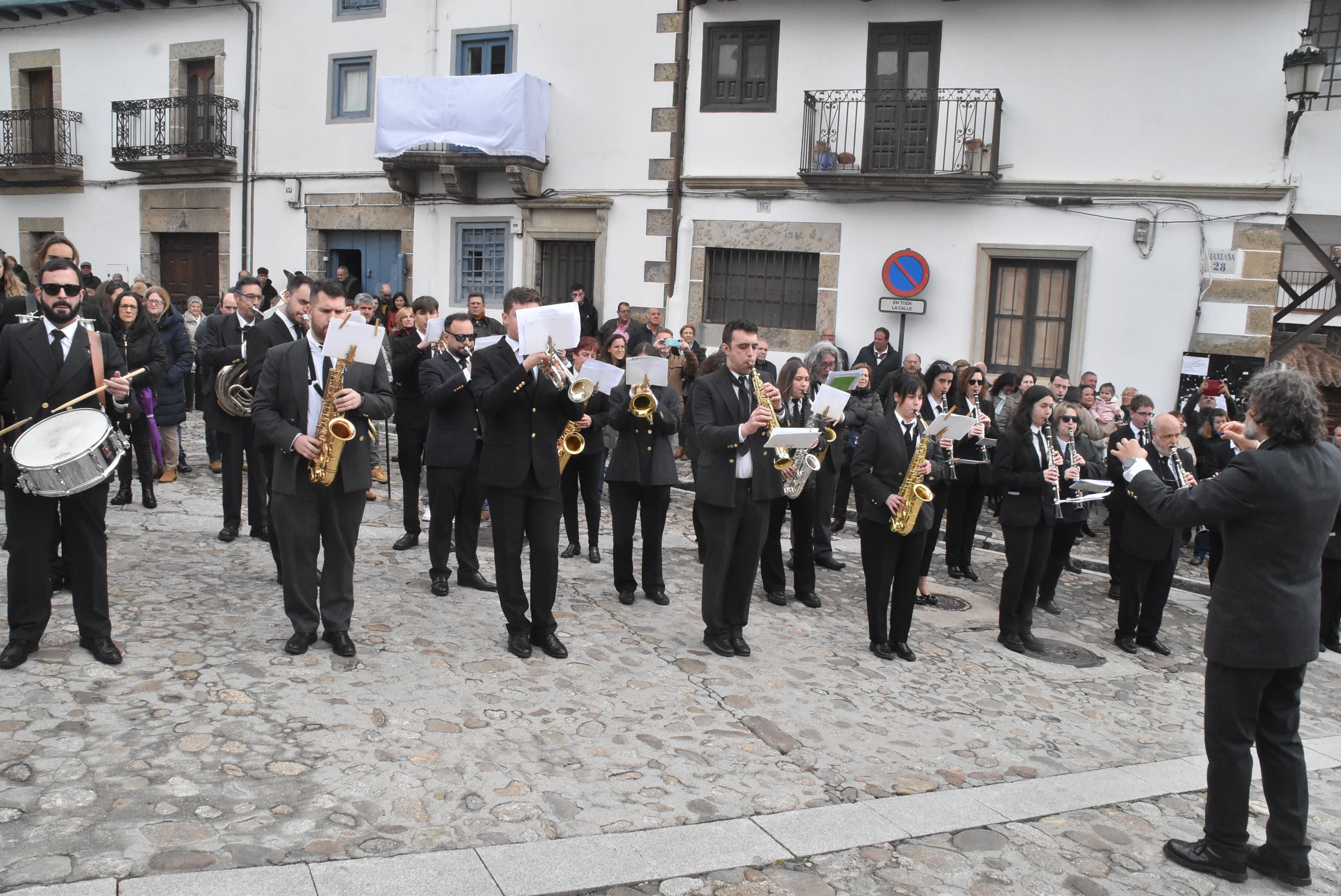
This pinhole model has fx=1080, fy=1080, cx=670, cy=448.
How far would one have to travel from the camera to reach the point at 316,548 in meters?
5.67

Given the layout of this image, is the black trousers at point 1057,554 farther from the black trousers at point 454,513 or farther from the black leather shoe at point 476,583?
the black trousers at point 454,513

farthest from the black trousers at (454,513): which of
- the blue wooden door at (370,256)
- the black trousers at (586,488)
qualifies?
the blue wooden door at (370,256)

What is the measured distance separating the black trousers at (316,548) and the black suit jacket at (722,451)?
1.95m

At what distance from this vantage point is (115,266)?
20.5 meters

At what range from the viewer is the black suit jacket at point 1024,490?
7195mm

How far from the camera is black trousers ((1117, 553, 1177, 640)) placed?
7.57 m

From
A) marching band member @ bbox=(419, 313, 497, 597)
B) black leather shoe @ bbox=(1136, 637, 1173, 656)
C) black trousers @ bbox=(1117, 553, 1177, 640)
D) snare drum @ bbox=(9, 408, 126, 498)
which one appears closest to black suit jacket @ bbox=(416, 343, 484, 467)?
marching band member @ bbox=(419, 313, 497, 597)

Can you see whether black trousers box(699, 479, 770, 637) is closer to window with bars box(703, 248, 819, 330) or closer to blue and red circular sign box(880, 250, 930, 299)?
blue and red circular sign box(880, 250, 930, 299)

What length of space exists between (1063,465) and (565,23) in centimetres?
1211

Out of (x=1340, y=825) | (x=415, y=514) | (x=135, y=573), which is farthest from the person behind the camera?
(x=415, y=514)

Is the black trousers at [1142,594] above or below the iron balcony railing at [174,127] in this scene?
below

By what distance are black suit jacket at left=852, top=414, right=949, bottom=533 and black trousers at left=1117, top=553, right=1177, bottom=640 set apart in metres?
1.73

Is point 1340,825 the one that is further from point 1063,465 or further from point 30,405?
point 30,405

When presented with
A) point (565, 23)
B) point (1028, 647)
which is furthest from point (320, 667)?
point (565, 23)
